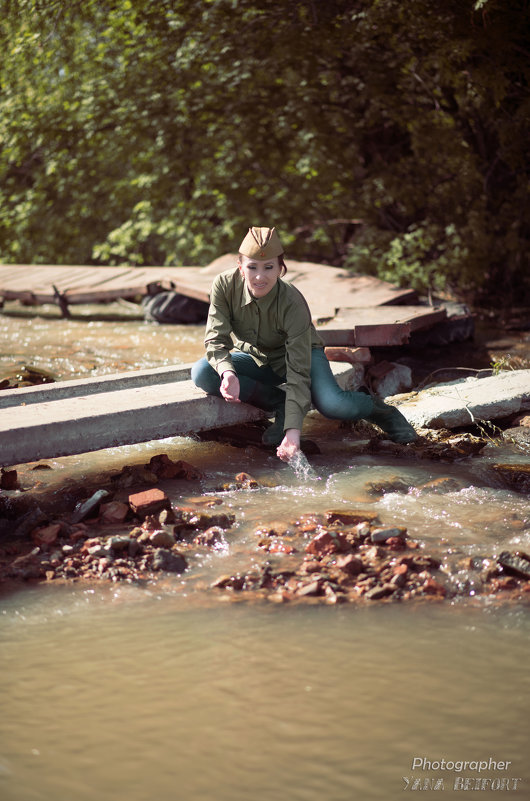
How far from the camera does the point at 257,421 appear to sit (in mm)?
4922

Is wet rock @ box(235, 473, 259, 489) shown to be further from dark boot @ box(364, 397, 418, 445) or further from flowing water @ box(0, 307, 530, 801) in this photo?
dark boot @ box(364, 397, 418, 445)

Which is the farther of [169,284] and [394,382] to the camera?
[169,284]

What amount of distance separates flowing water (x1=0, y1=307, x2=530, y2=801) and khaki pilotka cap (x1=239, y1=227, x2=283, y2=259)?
126 centimetres

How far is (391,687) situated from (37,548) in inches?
59.6

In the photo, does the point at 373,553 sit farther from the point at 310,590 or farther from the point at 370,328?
the point at 370,328

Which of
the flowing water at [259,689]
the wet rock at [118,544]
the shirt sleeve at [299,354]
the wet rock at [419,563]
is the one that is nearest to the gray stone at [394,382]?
the shirt sleeve at [299,354]

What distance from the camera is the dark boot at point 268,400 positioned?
4.35m

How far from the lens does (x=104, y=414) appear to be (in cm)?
383

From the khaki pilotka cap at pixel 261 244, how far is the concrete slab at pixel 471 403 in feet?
4.62

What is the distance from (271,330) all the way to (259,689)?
2.34m

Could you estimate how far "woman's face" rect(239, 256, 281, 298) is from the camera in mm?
4008

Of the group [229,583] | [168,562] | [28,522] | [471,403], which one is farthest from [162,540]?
[471,403]

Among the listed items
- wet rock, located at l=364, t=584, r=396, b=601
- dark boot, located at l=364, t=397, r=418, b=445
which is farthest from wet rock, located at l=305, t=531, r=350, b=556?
dark boot, located at l=364, t=397, r=418, b=445

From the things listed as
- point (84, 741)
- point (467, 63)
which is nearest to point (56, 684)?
point (84, 741)
